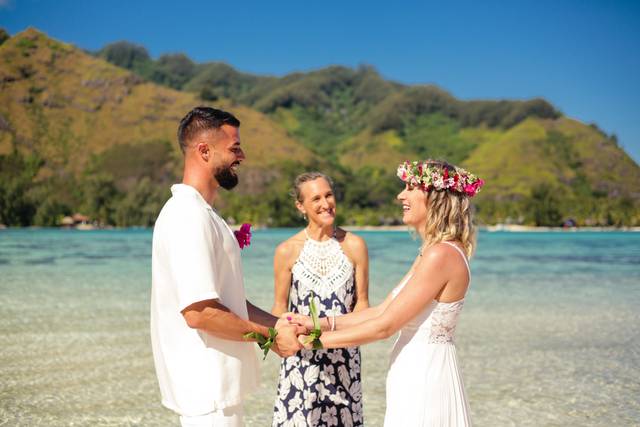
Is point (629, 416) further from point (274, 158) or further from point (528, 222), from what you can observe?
point (274, 158)

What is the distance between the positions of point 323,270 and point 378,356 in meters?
5.61

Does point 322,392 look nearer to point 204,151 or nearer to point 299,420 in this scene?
point 299,420

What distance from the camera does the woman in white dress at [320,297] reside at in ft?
13.9

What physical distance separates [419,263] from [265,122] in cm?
15039

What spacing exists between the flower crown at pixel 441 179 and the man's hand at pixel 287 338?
1005mm

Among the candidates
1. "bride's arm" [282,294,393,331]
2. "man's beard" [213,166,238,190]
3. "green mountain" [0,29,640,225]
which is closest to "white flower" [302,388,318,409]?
"bride's arm" [282,294,393,331]

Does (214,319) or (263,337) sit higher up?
(214,319)

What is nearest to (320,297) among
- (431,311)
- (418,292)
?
(431,311)

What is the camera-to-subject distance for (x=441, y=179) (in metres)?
3.16

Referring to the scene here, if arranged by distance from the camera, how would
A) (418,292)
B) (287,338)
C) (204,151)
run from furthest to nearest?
(287,338), (418,292), (204,151)

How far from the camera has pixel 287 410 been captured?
14.0 feet

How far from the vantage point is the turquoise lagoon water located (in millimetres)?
7016

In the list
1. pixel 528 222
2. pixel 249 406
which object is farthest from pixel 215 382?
pixel 528 222

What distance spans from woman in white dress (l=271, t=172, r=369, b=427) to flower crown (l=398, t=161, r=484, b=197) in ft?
4.36
